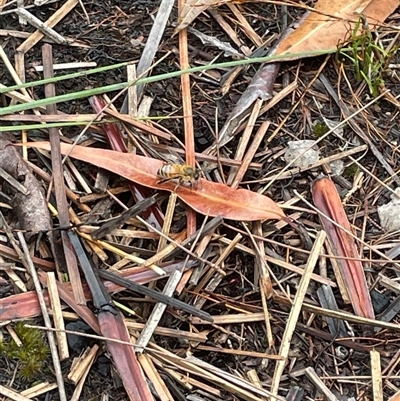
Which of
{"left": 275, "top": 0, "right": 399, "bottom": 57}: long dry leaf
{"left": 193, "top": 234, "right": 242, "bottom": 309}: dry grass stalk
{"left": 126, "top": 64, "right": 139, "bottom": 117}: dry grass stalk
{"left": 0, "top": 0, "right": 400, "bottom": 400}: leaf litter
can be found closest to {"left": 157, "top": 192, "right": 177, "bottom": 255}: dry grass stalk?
{"left": 0, "top": 0, "right": 400, "bottom": 400}: leaf litter

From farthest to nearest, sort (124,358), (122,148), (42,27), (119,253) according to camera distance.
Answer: (42,27)
(122,148)
(119,253)
(124,358)

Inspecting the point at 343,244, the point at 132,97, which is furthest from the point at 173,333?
the point at 132,97

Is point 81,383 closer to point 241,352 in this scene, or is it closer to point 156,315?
point 156,315

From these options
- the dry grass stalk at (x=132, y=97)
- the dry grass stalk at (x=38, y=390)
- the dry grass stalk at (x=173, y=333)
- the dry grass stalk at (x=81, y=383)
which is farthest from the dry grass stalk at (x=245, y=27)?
the dry grass stalk at (x=38, y=390)

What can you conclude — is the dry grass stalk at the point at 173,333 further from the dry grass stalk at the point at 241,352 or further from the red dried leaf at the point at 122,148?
the red dried leaf at the point at 122,148

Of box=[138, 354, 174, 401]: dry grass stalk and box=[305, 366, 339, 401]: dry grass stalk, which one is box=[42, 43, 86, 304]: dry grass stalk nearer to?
box=[138, 354, 174, 401]: dry grass stalk

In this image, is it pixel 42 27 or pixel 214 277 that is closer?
pixel 214 277
